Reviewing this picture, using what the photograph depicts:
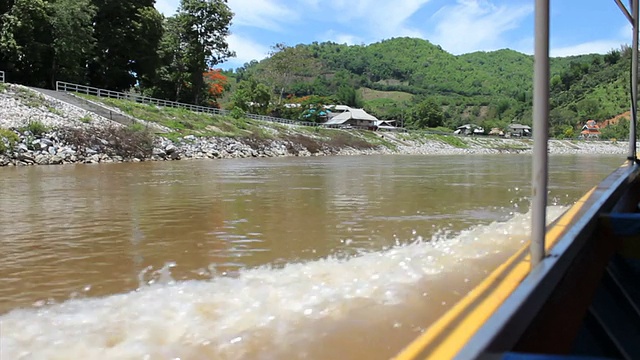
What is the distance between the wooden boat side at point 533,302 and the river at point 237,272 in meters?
0.88

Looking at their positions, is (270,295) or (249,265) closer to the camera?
(270,295)

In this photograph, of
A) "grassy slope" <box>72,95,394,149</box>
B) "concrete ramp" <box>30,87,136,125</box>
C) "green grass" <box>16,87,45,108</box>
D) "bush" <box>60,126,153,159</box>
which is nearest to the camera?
"bush" <box>60,126,153,159</box>

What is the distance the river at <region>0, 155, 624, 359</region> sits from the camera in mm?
2426

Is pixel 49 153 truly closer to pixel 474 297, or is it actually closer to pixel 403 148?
pixel 474 297

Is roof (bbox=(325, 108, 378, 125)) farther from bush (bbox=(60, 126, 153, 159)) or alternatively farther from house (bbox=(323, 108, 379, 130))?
bush (bbox=(60, 126, 153, 159))

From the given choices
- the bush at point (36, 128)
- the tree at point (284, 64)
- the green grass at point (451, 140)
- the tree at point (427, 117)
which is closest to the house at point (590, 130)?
the tree at point (427, 117)

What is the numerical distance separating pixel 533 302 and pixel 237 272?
263cm

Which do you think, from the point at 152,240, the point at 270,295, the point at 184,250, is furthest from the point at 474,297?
the point at 152,240

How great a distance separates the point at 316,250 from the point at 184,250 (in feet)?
3.99

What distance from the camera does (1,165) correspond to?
15102 millimetres

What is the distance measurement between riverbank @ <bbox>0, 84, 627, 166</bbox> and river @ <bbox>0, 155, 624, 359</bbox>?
10030mm

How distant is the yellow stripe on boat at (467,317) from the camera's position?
3.35ft

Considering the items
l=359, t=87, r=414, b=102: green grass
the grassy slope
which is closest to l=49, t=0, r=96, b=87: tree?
the grassy slope

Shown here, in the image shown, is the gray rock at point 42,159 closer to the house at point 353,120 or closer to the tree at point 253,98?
the tree at point 253,98
